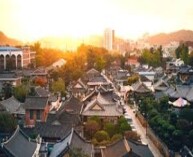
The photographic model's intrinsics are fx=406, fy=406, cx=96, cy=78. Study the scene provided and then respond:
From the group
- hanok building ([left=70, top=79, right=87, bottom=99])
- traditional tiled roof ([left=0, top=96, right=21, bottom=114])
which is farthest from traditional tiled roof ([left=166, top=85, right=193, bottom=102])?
hanok building ([left=70, top=79, right=87, bottom=99])

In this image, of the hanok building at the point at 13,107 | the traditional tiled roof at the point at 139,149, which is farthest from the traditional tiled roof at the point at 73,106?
the traditional tiled roof at the point at 139,149

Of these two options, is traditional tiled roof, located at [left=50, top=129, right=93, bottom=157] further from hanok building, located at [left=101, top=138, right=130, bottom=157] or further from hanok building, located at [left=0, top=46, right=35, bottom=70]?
hanok building, located at [left=0, top=46, right=35, bottom=70]

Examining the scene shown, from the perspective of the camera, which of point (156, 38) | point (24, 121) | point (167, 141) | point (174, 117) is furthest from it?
point (156, 38)

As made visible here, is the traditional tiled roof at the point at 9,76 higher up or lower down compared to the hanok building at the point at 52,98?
higher up

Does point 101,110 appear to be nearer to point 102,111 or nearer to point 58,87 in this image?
point 102,111

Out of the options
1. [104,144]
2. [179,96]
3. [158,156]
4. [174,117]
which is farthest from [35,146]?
[179,96]

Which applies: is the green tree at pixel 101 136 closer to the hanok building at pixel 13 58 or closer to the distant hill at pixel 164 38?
the hanok building at pixel 13 58

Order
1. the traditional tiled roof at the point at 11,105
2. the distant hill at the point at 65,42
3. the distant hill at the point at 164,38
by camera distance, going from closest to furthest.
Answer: the traditional tiled roof at the point at 11,105, the distant hill at the point at 65,42, the distant hill at the point at 164,38

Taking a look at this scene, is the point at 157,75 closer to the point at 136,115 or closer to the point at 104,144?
the point at 136,115
